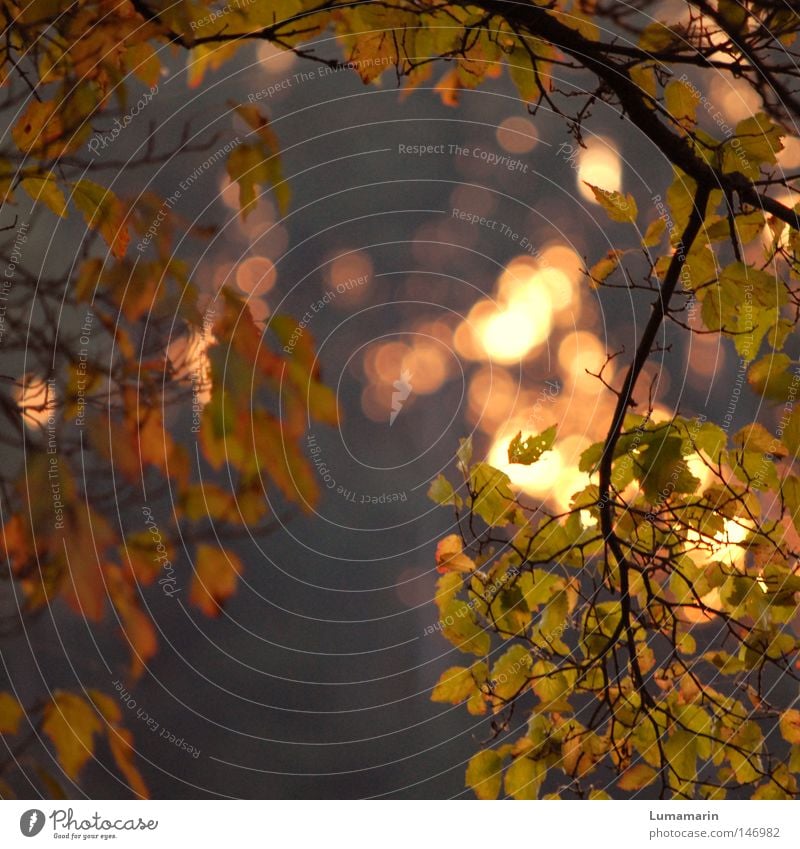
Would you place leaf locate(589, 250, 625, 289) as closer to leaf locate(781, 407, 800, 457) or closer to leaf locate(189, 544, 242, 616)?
leaf locate(781, 407, 800, 457)

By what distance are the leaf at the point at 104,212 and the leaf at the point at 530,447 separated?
38 centimetres

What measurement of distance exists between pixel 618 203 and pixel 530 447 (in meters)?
0.23

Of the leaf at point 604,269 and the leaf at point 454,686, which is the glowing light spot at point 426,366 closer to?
the leaf at point 604,269

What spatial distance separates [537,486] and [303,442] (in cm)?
21

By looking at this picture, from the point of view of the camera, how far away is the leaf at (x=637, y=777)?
70cm

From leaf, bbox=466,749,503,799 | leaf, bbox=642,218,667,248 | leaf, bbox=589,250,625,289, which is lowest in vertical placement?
leaf, bbox=466,749,503,799

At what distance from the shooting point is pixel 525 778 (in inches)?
27.1

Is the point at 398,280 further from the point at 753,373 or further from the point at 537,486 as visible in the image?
the point at 753,373

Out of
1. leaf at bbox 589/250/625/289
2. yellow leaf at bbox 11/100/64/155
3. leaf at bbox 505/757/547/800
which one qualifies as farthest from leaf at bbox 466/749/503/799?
yellow leaf at bbox 11/100/64/155

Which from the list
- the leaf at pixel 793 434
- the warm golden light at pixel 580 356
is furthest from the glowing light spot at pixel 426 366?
the leaf at pixel 793 434

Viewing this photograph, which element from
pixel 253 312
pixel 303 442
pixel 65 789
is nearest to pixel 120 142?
pixel 253 312

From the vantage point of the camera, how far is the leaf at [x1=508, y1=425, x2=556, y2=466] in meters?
0.68

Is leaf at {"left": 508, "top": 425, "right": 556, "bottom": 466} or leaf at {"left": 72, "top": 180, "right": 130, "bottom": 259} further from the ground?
leaf at {"left": 72, "top": 180, "right": 130, "bottom": 259}

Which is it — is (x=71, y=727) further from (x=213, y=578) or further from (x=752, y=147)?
(x=752, y=147)
